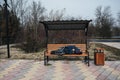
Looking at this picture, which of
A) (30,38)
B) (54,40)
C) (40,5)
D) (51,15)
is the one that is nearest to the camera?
(30,38)

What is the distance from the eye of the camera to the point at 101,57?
30.1 feet

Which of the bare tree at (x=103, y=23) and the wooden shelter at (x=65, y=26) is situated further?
the bare tree at (x=103, y=23)

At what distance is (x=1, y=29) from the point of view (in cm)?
3288

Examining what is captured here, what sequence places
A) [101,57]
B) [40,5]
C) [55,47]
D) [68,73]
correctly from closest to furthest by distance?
[68,73], [101,57], [55,47], [40,5]

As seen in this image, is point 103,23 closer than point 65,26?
No

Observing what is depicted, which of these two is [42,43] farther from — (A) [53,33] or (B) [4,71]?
(B) [4,71]

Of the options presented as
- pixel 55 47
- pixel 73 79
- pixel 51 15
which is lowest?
pixel 73 79

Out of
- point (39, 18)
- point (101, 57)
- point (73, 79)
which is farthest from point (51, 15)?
point (73, 79)

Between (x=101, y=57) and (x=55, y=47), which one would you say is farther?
(x=55, y=47)

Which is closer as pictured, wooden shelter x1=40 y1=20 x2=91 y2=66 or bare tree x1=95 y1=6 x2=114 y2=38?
wooden shelter x1=40 y1=20 x2=91 y2=66

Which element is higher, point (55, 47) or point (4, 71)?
point (55, 47)

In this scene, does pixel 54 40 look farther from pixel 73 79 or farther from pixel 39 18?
pixel 39 18

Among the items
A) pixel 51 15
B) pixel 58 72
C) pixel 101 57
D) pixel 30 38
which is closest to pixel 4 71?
pixel 58 72

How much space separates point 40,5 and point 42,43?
20.2 m
